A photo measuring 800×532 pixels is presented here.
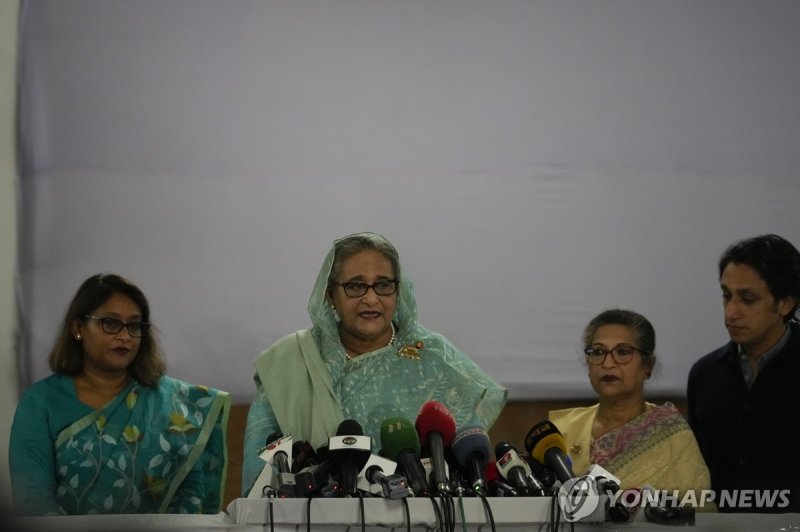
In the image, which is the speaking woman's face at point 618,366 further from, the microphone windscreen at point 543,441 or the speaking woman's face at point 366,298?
the microphone windscreen at point 543,441

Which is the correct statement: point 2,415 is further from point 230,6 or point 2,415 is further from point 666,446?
point 666,446

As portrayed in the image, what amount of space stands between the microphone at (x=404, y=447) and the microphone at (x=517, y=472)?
18 cm

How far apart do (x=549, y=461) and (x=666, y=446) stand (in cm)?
84

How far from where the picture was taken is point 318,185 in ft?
12.9

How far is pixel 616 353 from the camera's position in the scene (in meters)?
3.05

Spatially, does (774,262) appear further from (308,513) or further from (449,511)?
(308,513)

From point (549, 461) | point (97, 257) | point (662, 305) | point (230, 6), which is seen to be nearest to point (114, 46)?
point (230, 6)

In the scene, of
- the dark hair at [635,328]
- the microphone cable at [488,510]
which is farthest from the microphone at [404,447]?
the dark hair at [635,328]

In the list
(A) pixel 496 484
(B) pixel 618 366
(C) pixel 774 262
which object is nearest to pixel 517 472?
(A) pixel 496 484

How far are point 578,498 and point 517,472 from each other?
15 cm

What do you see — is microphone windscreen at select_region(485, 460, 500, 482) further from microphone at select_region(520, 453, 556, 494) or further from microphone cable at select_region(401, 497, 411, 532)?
microphone cable at select_region(401, 497, 411, 532)

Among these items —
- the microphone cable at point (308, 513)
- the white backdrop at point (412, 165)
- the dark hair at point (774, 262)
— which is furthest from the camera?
the white backdrop at point (412, 165)

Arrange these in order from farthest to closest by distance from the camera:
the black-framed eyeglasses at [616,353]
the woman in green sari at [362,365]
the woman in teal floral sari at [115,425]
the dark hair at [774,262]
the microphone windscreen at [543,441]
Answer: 1. the dark hair at [774,262]
2. the black-framed eyeglasses at [616,353]
3. the woman in teal floral sari at [115,425]
4. the woman in green sari at [362,365]
5. the microphone windscreen at [543,441]

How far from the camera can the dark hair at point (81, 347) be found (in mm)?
3072
